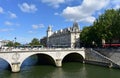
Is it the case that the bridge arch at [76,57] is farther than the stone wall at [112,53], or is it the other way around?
the bridge arch at [76,57]

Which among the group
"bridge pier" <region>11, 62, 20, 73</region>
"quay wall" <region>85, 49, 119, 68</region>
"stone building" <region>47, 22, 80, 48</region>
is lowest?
"bridge pier" <region>11, 62, 20, 73</region>

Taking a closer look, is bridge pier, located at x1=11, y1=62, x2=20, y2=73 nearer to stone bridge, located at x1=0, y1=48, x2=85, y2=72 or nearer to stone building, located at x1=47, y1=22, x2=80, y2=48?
stone bridge, located at x1=0, y1=48, x2=85, y2=72

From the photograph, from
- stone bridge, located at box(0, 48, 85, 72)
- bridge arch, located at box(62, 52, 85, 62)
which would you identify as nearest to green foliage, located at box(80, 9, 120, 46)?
bridge arch, located at box(62, 52, 85, 62)

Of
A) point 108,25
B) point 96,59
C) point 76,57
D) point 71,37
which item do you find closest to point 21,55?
point 96,59

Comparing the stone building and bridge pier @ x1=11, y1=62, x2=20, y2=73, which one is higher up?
the stone building

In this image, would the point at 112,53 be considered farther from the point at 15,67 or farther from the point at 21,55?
the point at 15,67

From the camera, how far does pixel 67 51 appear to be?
54406 mm

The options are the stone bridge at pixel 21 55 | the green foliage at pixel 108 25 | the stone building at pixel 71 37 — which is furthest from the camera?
the stone building at pixel 71 37

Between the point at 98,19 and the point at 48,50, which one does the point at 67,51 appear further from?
the point at 98,19

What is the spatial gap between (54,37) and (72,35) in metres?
28.4

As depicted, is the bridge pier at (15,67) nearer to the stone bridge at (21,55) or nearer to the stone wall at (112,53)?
the stone bridge at (21,55)

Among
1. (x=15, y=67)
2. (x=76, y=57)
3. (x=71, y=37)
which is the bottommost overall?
(x=15, y=67)

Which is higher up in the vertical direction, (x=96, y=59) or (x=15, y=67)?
(x=96, y=59)

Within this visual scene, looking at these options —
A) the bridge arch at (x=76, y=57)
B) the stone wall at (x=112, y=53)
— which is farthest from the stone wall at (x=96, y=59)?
the bridge arch at (x=76, y=57)
